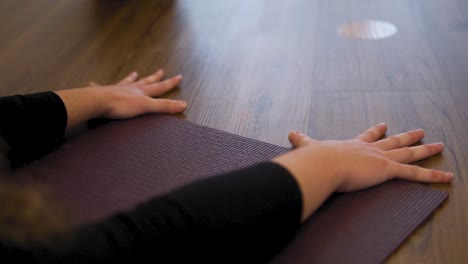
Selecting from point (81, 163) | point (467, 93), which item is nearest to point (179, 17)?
point (81, 163)

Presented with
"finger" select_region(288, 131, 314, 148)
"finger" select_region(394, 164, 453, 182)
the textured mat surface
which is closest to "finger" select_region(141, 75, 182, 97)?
the textured mat surface

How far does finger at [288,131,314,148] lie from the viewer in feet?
3.65

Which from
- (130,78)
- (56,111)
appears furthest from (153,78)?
(56,111)

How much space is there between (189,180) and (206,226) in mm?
288

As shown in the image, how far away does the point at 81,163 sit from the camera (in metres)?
1.19

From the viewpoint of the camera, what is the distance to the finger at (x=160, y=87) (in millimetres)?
1424

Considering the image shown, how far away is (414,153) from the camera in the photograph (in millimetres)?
1075

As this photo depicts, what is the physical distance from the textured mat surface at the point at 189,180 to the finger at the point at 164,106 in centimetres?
2

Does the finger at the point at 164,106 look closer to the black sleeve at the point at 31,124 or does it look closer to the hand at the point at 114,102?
the hand at the point at 114,102

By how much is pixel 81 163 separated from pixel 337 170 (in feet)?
1.86

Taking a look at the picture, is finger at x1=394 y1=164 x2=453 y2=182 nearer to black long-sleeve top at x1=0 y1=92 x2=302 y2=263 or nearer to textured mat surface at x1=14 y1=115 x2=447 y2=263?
textured mat surface at x1=14 y1=115 x2=447 y2=263

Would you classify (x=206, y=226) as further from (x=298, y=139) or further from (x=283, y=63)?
(x=283, y=63)

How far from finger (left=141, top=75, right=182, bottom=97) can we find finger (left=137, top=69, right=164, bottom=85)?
0.04 metres

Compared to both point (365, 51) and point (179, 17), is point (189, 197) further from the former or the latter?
point (179, 17)
